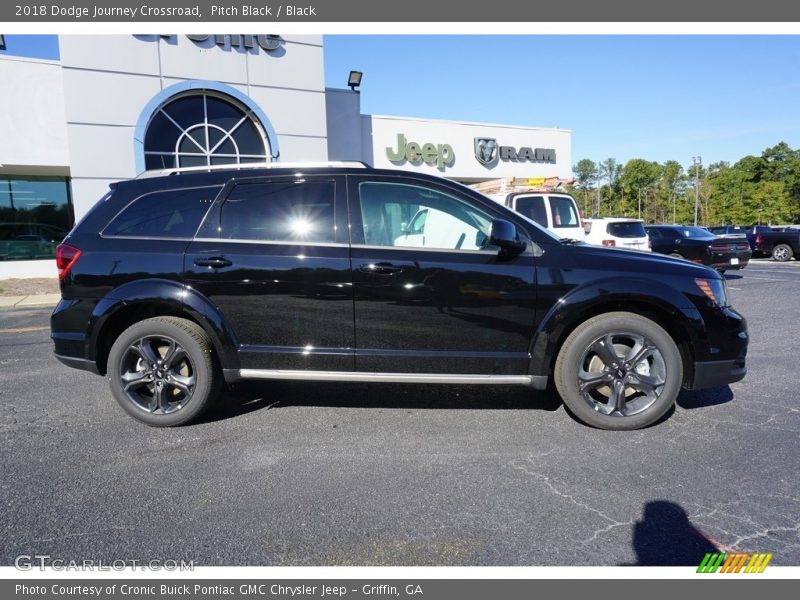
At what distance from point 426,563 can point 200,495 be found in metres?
1.39

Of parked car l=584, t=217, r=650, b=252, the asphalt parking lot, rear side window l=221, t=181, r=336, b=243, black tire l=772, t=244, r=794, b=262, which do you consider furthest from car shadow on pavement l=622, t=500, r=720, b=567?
black tire l=772, t=244, r=794, b=262

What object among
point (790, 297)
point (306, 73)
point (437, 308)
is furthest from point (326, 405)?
point (306, 73)

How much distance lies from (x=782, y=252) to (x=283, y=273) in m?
25.4

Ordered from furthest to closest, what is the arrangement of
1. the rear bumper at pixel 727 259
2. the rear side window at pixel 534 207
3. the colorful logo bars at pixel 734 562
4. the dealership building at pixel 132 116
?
the rear bumper at pixel 727 259
the dealership building at pixel 132 116
the rear side window at pixel 534 207
the colorful logo bars at pixel 734 562

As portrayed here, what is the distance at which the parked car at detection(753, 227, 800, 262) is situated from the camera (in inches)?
840

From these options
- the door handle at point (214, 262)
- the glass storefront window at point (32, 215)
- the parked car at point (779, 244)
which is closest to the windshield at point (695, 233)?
the parked car at point (779, 244)

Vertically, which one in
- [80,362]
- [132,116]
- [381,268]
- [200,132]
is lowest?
[80,362]

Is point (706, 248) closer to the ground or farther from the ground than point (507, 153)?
closer to the ground

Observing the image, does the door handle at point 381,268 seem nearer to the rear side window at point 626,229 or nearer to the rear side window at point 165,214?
the rear side window at point 165,214

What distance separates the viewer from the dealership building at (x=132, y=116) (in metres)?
12.9

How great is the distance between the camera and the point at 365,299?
141 inches

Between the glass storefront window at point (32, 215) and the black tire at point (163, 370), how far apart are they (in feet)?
51.4

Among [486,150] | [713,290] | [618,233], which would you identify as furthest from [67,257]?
[486,150]

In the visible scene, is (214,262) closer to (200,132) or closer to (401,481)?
(401,481)
